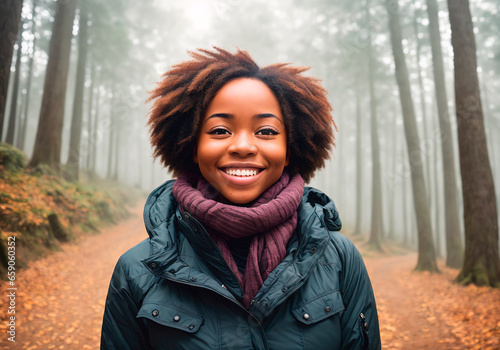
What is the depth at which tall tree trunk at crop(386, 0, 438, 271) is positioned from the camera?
10.5m

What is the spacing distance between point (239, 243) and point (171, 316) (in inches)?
22.3

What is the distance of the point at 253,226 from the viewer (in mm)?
1684

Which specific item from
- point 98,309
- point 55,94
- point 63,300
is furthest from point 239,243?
point 55,94

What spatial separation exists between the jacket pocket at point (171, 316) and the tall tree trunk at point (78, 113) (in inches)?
502

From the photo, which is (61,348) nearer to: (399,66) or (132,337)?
(132,337)

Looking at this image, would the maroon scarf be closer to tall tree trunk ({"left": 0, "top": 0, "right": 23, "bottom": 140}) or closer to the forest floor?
the forest floor

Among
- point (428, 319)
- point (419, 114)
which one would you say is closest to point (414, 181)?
point (428, 319)

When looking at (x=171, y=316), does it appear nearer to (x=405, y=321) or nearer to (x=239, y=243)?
(x=239, y=243)

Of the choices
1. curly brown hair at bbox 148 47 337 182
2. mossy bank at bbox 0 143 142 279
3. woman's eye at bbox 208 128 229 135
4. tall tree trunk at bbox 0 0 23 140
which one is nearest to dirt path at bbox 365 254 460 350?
curly brown hair at bbox 148 47 337 182

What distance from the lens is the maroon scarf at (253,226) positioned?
166 cm

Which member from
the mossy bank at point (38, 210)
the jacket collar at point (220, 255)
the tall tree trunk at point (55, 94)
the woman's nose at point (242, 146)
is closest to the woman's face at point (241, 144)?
the woman's nose at point (242, 146)

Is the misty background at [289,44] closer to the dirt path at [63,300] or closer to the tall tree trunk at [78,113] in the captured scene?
the tall tree trunk at [78,113]

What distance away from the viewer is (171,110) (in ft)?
6.92

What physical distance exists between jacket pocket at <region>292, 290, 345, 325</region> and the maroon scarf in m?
0.26
